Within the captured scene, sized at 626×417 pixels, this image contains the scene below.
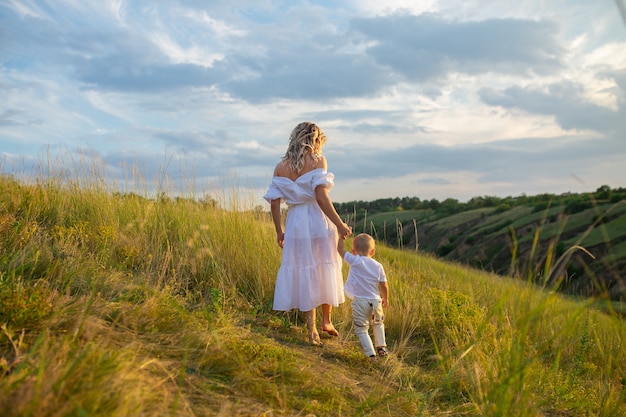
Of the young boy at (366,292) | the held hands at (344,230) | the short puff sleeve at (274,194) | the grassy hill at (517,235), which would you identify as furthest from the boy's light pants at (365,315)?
the grassy hill at (517,235)

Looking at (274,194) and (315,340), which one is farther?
(274,194)

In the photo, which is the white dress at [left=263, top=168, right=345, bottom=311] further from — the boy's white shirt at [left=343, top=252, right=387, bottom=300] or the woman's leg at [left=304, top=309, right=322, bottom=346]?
the boy's white shirt at [left=343, top=252, right=387, bottom=300]

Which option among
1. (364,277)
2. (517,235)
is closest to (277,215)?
(364,277)

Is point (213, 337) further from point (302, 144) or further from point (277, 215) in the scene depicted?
Result: point (302, 144)

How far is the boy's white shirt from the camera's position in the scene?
4785mm

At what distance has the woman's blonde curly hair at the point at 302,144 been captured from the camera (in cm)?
502

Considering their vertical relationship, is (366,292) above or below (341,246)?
below

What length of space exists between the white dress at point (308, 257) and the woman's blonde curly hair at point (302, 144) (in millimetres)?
148

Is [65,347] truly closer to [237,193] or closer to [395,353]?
[395,353]

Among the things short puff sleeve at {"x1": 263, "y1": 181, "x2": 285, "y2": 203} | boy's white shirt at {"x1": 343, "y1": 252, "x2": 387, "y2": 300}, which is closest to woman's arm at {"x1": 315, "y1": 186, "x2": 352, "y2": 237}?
A: boy's white shirt at {"x1": 343, "y1": 252, "x2": 387, "y2": 300}

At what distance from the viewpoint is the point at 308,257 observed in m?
5.02

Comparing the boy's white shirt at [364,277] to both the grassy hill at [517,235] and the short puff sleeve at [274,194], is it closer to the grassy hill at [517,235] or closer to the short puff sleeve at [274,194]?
the short puff sleeve at [274,194]

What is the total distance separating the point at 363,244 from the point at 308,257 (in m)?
0.56

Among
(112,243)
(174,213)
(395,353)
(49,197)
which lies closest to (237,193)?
(174,213)
